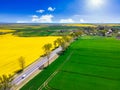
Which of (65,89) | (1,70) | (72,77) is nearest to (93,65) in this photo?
(72,77)

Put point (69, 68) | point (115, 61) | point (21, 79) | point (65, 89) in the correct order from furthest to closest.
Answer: point (115, 61) < point (69, 68) < point (21, 79) < point (65, 89)

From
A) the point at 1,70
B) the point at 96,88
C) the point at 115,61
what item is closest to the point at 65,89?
the point at 96,88

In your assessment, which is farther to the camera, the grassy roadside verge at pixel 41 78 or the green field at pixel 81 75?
the grassy roadside verge at pixel 41 78

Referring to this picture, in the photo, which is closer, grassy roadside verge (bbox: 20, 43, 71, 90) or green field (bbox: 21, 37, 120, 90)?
green field (bbox: 21, 37, 120, 90)

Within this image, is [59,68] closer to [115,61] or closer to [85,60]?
[85,60]

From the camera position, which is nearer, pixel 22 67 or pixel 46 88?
pixel 46 88

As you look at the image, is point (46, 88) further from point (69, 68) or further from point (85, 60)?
point (85, 60)

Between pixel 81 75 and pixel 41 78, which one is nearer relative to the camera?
pixel 41 78

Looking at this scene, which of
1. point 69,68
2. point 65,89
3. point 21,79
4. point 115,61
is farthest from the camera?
point 115,61

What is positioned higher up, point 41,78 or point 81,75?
point 81,75
